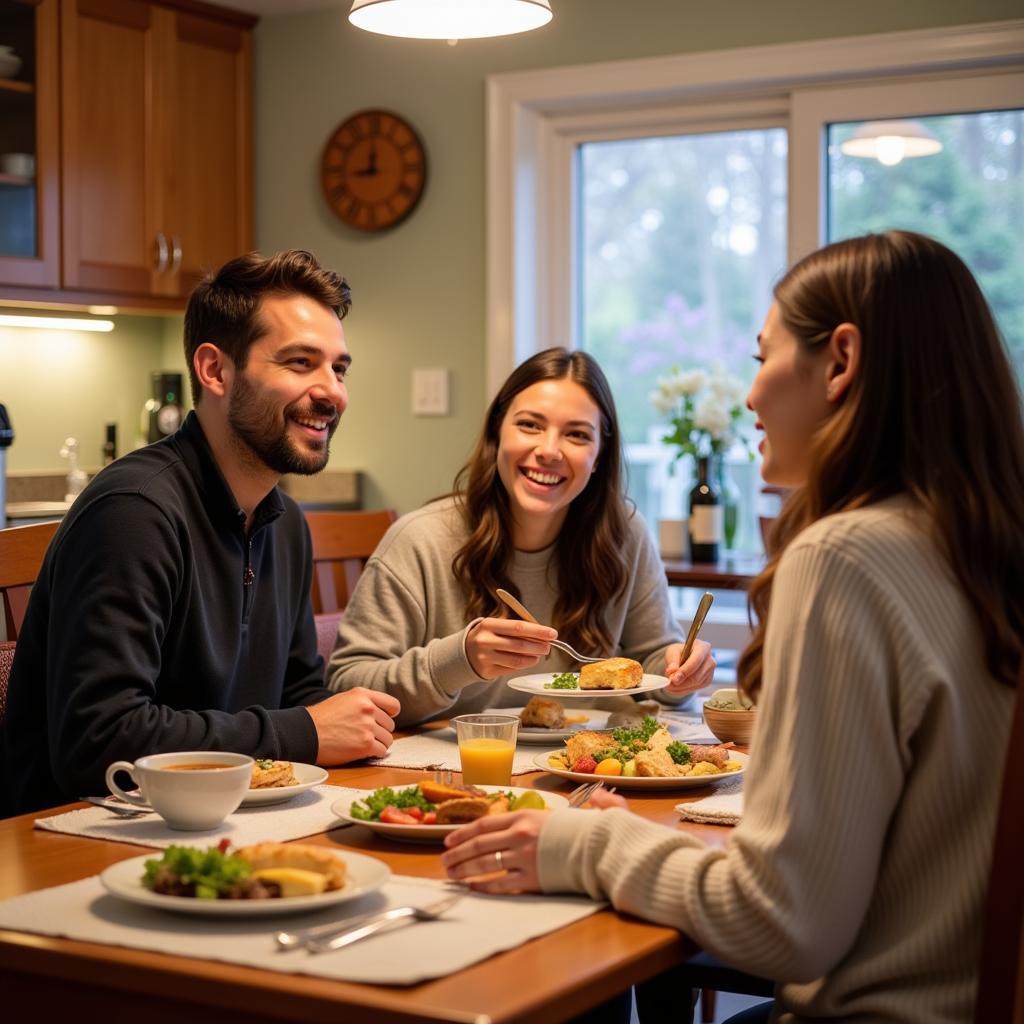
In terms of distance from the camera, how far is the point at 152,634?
1676 mm

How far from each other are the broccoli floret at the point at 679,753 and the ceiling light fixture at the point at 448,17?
1072mm

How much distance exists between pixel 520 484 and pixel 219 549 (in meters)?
0.65

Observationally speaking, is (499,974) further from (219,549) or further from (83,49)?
(83,49)

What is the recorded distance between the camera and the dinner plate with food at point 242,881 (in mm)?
1113

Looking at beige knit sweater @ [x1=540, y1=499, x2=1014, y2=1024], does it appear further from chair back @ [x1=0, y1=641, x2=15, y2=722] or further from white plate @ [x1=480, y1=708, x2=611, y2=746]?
chair back @ [x1=0, y1=641, x2=15, y2=722]

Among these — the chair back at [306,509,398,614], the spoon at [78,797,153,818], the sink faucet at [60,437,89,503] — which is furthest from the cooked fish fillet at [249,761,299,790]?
the sink faucet at [60,437,89,503]

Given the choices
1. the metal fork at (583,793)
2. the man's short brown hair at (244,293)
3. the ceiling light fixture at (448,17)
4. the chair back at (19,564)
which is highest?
the ceiling light fixture at (448,17)

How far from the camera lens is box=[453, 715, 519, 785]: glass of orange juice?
64.6 inches

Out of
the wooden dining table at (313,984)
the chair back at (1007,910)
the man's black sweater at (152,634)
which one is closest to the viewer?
the wooden dining table at (313,984)

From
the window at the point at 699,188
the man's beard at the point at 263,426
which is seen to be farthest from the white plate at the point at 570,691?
the window at the point at 699,188

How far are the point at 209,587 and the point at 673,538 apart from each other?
7.12 ft

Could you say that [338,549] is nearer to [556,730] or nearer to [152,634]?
[556,730]

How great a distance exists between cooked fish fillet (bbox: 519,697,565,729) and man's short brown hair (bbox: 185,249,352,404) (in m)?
0.64

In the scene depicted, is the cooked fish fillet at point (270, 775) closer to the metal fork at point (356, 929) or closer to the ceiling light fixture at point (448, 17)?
the metal fork at point (356, 929)
